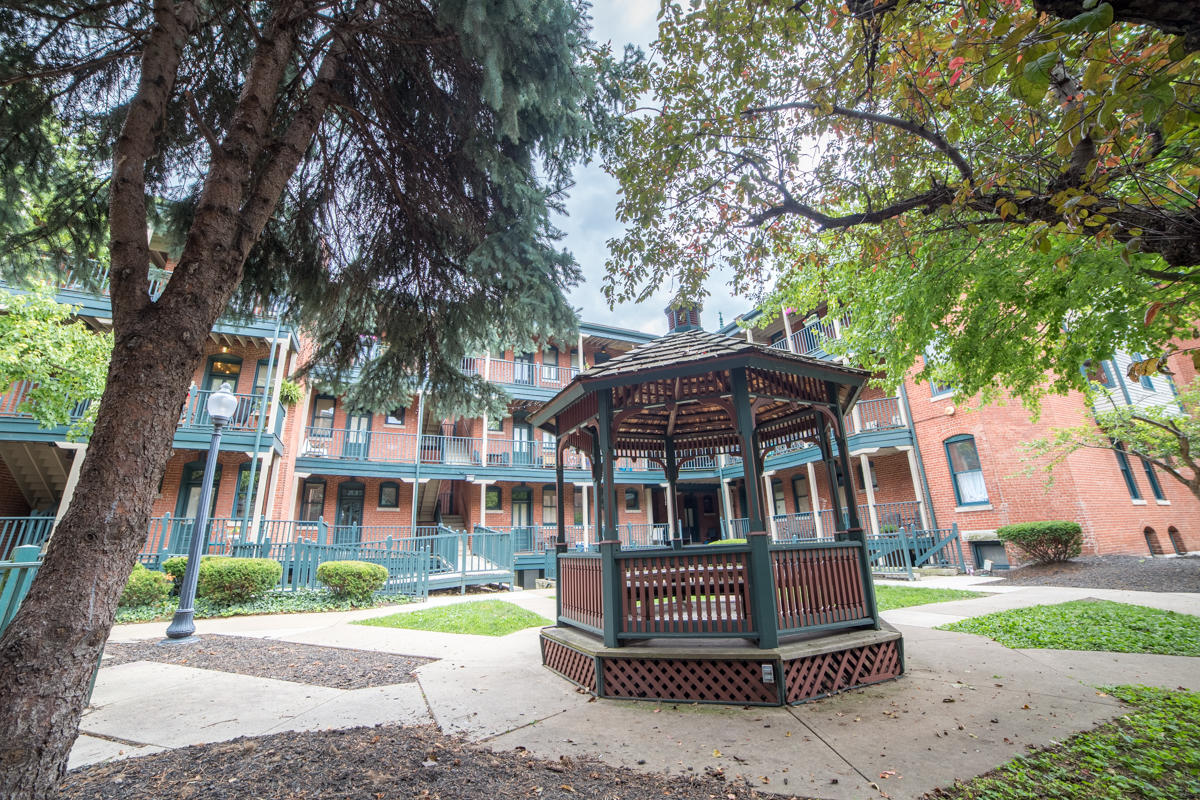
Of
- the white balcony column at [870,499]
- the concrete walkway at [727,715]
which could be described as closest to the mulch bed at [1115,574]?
the white balcony column at [870,499]

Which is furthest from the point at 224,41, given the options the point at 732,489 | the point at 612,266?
the point at 732,489

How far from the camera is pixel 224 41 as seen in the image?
18.5 ft

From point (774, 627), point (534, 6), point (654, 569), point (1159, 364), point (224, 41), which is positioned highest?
point (224, 41)

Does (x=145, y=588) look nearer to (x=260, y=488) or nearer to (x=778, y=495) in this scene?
(x=260, y=488)

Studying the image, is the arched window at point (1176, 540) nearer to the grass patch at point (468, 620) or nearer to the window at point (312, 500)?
the grass patch at point (468, 620)

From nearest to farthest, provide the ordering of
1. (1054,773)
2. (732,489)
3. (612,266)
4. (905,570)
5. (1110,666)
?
(1054,773)
(1110,666)
(612,266)
(905,570)
(732,489)

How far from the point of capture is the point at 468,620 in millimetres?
9578

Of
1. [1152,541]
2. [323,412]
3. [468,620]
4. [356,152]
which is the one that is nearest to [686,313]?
[356,152]

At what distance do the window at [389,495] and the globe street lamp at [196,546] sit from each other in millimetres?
12059

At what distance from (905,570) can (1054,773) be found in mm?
13045

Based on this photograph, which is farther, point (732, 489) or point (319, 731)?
point (732, 489)

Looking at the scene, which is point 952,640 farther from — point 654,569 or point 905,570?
point 905,570

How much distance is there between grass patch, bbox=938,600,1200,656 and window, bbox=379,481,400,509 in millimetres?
18597

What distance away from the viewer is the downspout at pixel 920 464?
16484 millimetres
